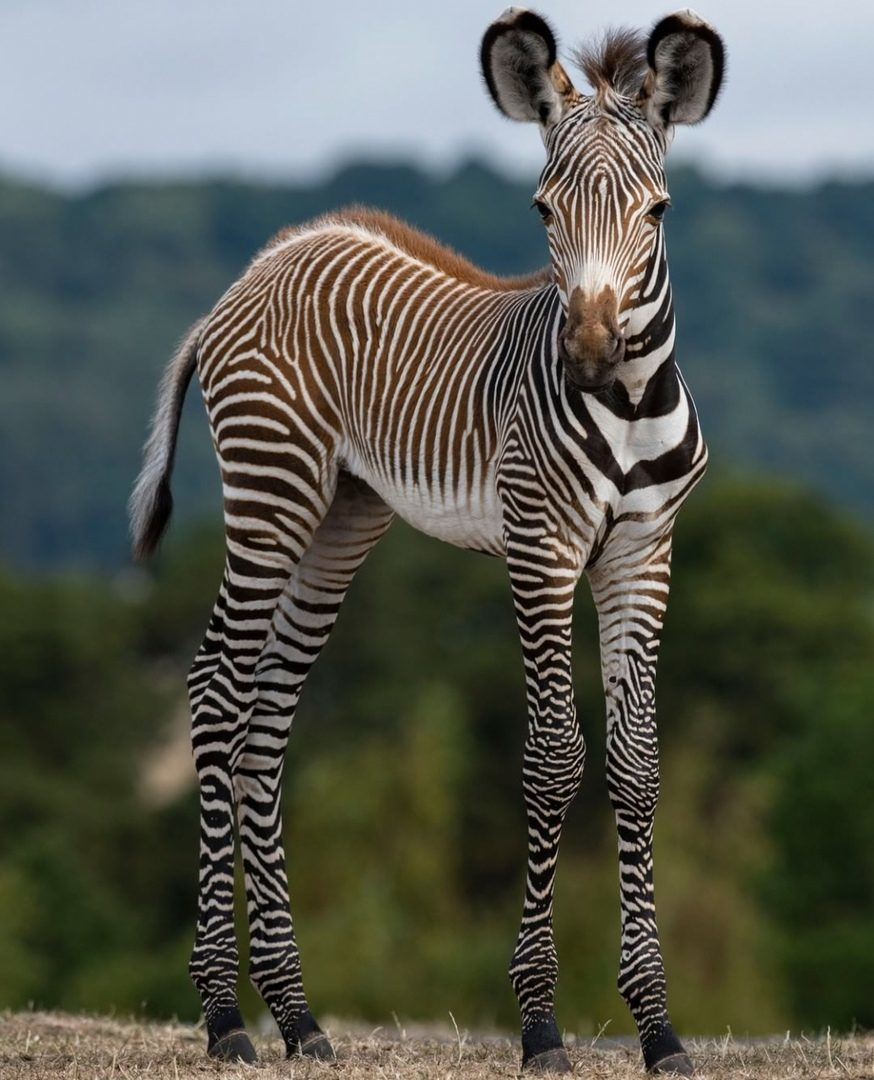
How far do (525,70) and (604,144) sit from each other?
599 mm

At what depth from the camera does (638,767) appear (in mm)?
8086

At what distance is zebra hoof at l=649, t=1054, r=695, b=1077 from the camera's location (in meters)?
7.91

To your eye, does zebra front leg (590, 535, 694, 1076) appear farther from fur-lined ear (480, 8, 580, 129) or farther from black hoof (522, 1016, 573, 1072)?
fur-lined ear (480, 8, 580, 129)

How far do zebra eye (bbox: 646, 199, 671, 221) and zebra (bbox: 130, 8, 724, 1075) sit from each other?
1 cm

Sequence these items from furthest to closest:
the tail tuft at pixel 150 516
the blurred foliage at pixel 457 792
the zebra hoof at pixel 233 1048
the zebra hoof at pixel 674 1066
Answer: the blurred foliage at pixel 457 792 → the tail tuft at pixel 150 516 → the zebra hoof at pixel 233 1048 → the zebra hoof at pixel 674 1066

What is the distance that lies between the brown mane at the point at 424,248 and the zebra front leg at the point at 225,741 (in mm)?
1712

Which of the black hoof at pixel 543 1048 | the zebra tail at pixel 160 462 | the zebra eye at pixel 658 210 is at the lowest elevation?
the black hoof at pixel 543 1048

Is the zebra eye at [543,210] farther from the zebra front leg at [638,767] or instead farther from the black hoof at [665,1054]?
the black hoof at [665,1054]

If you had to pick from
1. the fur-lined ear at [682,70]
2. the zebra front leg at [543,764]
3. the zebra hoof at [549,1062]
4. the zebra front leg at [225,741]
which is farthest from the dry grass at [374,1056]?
the fur-lined ear at [682,70]

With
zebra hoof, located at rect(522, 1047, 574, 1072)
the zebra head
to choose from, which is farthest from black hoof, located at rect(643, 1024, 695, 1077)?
the zebra head

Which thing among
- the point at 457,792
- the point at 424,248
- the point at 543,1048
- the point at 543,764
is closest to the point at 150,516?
the point at 424,248

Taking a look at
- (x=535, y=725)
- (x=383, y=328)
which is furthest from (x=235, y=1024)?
(x=383, y=328)

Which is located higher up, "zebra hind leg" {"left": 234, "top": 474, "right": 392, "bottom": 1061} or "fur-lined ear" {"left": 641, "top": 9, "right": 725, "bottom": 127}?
"fur-lined ear" {"left": 641, "top": 9, "right": 725, "bottom": 127}

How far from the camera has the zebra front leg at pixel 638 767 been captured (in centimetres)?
806
